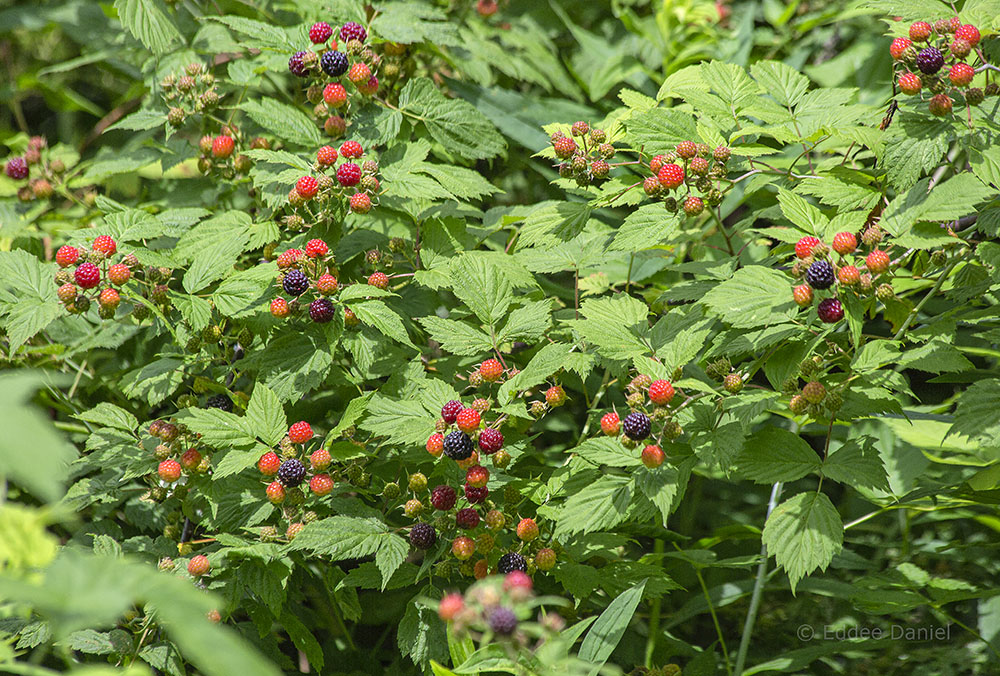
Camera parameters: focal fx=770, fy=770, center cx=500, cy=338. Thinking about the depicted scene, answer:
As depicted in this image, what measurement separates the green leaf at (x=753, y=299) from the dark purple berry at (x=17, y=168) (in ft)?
5.69

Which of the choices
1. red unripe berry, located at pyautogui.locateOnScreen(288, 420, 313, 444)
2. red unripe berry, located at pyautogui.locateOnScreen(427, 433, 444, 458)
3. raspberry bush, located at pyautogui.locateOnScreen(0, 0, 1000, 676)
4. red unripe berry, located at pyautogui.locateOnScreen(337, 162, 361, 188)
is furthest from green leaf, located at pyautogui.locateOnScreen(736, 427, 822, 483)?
red unripe berry, located at pyautogui.locateOnScreen(337, 162, 361, 188)

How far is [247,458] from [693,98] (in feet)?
3.38

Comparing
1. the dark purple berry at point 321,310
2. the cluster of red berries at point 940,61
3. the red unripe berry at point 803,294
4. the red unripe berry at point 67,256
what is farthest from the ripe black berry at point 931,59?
the red unripe berry at point 67,256

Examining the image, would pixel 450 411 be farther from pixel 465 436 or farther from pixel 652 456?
pixel 652 456

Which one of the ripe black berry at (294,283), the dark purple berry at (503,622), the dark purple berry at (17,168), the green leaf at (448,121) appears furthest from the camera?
the dark purple berry at (17,168)

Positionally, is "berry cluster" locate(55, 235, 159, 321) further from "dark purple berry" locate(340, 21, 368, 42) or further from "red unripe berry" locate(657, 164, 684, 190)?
"red unripe berry" locate(657, 164, 684, 190)

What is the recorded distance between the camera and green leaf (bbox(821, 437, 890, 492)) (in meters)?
1.23

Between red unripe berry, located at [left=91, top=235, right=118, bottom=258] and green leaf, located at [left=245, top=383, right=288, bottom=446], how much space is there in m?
0.39

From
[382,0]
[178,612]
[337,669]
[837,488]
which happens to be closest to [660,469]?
[178,612]

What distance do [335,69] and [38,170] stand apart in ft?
3.25

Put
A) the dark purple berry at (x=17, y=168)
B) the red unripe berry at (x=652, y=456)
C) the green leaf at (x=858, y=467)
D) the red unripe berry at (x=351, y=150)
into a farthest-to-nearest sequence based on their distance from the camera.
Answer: the dark purple berry at (x=17, y=168), the red unripe berry at (x=351, y=150), the green leaf at (x=858, y=467), the red unripe berry at (x=652, y=456)

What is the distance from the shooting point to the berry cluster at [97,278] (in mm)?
1366

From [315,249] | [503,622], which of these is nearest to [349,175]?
[315,249]

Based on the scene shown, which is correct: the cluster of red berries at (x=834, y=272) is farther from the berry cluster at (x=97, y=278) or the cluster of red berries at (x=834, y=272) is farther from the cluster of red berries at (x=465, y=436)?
the berry cluster at (x=97, y=278)
